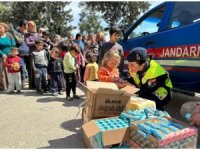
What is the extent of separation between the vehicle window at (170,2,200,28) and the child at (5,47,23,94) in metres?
4.16

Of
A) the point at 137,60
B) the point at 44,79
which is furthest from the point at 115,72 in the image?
the point at 44,79

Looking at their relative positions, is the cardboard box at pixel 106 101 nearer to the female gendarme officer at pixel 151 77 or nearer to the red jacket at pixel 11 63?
the female gendarme officer at pixel 151 77

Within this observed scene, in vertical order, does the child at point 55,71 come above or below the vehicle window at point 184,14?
below

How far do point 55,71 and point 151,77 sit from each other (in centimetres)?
377

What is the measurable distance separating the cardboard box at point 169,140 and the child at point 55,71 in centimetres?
447

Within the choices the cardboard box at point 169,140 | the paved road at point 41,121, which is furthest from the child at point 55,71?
the cardboard box at point 169,140

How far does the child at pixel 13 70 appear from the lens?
723 cm

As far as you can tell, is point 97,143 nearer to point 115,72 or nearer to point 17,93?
point 115,72

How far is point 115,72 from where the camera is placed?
4.62m

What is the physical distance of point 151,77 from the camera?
3.82m

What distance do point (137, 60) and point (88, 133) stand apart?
3.92ft

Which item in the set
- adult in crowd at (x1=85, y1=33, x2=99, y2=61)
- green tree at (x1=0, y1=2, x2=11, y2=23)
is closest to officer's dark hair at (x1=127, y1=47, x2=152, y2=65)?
adult in crowd at (x1=85, y1=33, x2=99, y2=61)

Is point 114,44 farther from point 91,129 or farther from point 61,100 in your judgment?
point 91,129

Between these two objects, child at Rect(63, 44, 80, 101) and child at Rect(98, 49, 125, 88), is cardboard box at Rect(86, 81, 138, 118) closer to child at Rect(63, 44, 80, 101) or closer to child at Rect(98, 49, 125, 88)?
child at Rect(98, 49, 125, 88)
